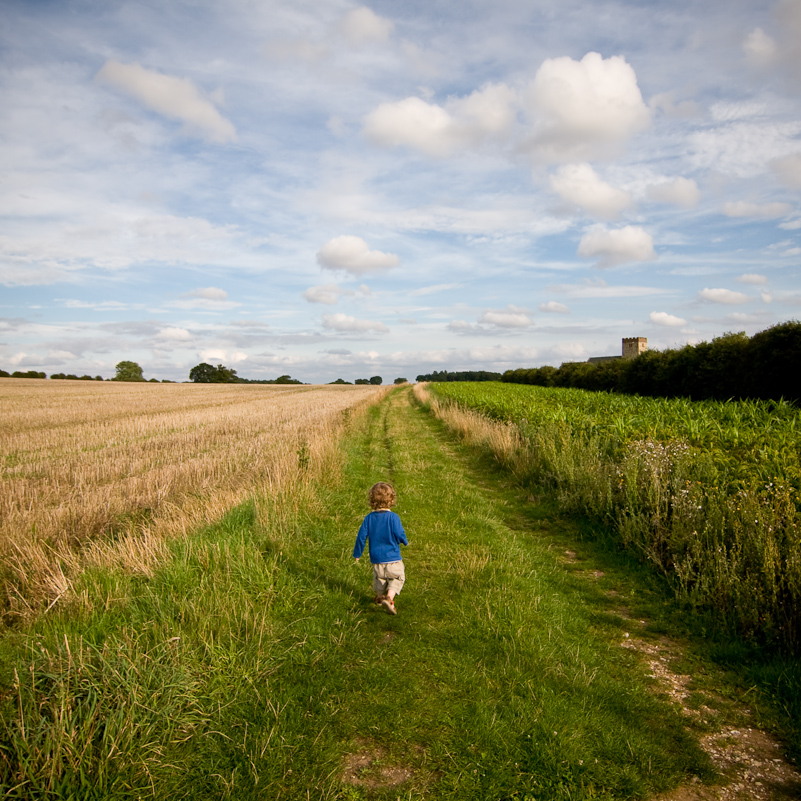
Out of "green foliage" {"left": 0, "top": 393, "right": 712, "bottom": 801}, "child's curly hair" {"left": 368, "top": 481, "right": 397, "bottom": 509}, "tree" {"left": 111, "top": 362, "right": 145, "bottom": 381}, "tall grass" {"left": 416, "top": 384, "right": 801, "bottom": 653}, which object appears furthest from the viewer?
"tree" {"left": 111, "top": 362, "right": 145, "bottom": 381}

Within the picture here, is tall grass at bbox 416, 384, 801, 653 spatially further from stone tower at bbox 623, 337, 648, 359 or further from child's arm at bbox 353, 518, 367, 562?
stone tower at bbox 623, 337, 648, 359

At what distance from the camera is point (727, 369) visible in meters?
18.2

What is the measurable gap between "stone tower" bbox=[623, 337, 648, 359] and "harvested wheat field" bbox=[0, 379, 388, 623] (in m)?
36.5

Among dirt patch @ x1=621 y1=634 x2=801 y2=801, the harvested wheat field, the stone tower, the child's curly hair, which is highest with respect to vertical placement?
the stone tower

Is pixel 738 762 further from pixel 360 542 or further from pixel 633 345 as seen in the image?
pixel 633 345

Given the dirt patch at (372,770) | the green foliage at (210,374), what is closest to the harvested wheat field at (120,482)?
the dirt patch at (372,770)

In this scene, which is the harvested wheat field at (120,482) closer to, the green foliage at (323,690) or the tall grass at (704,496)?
the green foliage at (323,690)

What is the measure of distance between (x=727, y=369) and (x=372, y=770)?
20.2 m

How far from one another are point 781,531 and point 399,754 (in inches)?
169

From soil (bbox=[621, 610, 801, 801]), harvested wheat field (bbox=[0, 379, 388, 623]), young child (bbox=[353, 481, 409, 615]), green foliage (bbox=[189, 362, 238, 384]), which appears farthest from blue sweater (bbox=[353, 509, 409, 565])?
green foliage (bbox=[189, 362, 238, 384])

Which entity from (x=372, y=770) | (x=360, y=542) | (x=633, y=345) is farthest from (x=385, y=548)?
(x=633, y=345)

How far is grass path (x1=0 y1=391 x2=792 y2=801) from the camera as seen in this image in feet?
9.25

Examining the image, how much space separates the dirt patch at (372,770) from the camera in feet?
9.48

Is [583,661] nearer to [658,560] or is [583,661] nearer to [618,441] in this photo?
[658,560]
